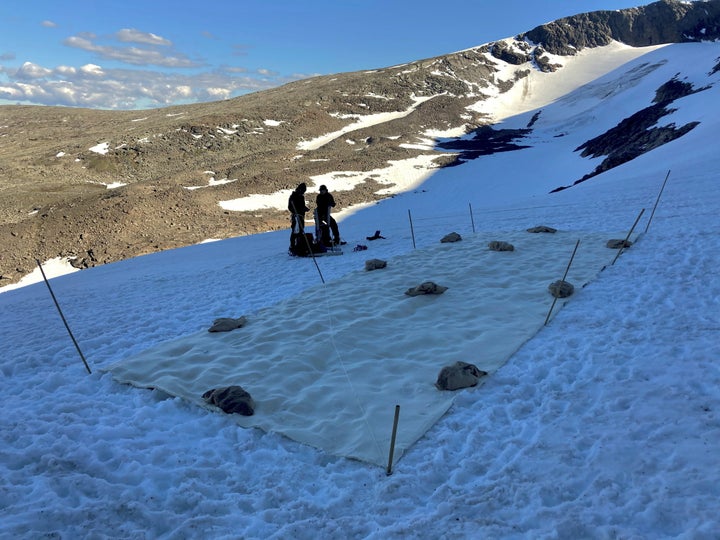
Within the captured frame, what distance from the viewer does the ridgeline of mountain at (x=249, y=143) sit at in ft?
72.8

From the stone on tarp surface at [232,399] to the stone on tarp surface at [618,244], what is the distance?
331 inches

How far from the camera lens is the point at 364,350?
6.33 meters

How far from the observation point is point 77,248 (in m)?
20.3

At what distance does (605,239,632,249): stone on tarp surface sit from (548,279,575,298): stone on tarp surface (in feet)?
9.93

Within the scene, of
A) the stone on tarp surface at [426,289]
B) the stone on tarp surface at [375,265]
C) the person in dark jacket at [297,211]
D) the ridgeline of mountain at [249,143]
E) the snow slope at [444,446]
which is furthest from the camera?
the ridgeline of mountain at [249,143]

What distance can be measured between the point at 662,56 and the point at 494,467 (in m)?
78.1

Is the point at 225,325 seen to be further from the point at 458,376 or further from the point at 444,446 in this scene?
the point at 444,446

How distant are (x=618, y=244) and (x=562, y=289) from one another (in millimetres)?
3425

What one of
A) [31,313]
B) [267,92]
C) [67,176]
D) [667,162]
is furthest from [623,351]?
[267,92]

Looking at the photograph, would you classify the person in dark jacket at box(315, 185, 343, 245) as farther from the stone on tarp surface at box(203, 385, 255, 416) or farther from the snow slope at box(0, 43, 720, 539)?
the stone on tarp surface at box(203, 385, 255, 416)

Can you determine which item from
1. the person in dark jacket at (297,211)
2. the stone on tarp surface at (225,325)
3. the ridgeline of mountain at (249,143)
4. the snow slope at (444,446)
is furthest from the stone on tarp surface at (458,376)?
the ridgeline of mountain at (249,143)

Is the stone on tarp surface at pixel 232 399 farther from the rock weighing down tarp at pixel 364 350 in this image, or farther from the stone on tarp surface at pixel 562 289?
the stone on tarp surface at pixel 562 289

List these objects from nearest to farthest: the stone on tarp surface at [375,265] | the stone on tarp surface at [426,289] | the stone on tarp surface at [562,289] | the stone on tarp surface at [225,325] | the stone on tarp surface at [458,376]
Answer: the stone on tarp surface at [458,376] → the stone on tarp surface at [225,325] → the stone on tarp surface at [562,289] → the stone on tarp surface at [426,289] → the stone on tarp surface at [375,265]

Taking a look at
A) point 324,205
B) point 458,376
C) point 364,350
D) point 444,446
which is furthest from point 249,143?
point 444,446
